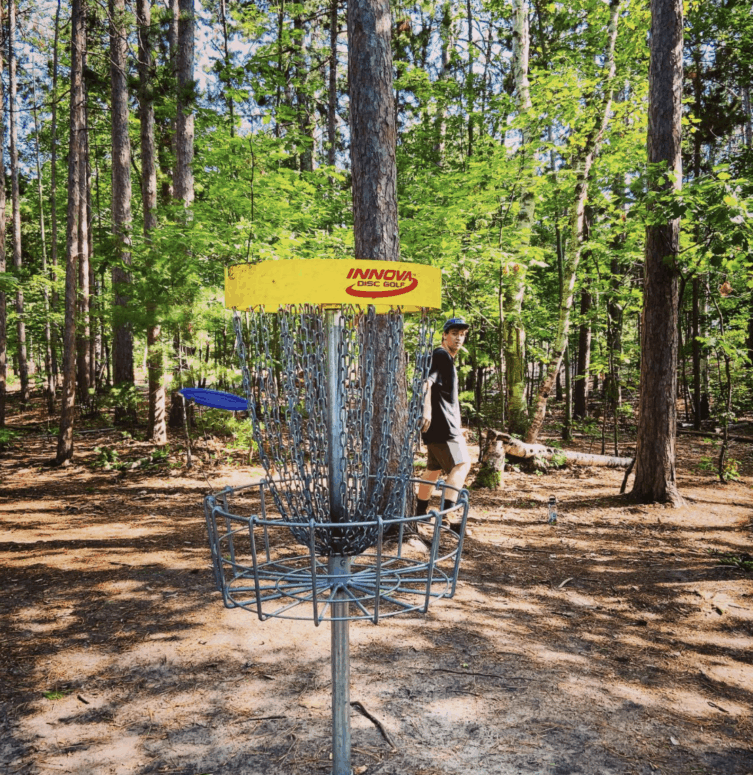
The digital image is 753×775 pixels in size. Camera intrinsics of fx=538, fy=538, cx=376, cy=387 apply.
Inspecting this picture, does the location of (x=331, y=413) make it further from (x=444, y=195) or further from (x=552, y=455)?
(x=552, y=455)

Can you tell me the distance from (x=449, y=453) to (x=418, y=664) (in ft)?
6.87

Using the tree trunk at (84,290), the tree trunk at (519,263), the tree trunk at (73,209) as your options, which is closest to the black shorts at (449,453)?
the tree trunk at (519,263)

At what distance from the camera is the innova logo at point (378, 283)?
1257mm

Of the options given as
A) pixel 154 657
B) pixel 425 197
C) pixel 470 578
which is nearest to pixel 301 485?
pixel 154 657

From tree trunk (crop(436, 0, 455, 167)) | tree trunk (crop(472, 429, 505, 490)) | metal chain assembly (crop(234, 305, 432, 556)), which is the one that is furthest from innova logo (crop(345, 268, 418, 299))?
tree trunk (crop(436, 0, 455, 167))

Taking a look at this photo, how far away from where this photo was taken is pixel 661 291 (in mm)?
6211

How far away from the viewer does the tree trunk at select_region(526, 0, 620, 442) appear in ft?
25.4

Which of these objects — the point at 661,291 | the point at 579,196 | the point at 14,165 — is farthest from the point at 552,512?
the point at 14,165

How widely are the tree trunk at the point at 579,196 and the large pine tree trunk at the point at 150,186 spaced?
19.4 feet

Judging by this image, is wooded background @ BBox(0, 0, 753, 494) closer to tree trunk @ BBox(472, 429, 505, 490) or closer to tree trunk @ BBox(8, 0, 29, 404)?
tree trunk @ BBox(8, 0, 29, 404)

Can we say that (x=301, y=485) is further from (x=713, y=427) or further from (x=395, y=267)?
(x=713, y=427)

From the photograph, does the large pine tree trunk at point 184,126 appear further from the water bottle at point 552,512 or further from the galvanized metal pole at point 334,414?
the galvanized metal pole at point 334,414

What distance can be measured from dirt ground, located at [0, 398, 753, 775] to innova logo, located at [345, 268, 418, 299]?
2128 millimetres

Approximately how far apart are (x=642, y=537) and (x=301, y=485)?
511 centimetres
